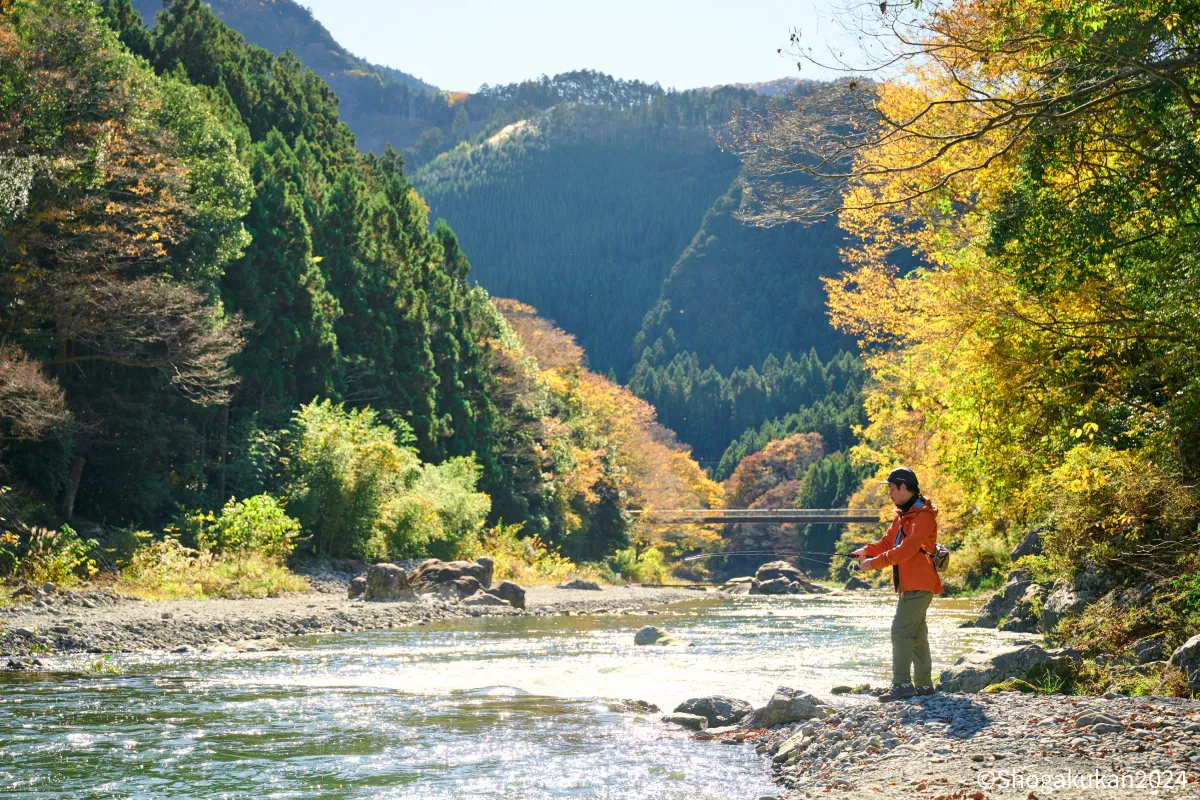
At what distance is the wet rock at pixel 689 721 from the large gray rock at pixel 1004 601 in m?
11.0

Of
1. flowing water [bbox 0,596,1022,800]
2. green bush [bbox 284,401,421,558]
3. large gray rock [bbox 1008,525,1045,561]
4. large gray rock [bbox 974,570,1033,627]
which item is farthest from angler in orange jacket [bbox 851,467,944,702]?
green bush [bbox 284,401,421,558]

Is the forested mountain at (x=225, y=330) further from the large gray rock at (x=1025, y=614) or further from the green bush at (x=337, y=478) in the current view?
the large gray rock at (x=1025, y=614)

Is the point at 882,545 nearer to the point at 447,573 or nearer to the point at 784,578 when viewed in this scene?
the point at 447,573

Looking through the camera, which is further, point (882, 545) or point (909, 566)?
point (882, 545)

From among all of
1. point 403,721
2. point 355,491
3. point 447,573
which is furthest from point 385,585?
point 403,721

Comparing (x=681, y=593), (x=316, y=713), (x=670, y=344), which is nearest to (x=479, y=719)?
(x=316, y=713)

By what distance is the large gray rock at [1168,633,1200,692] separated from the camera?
9.15 meters

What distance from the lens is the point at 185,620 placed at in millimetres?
19234

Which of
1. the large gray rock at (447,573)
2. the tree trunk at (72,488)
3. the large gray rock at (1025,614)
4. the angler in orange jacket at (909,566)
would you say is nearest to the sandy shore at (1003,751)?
the angler in orange jacket at (909,566)

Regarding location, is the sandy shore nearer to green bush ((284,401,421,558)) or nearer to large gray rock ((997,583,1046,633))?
large gray rock ((997,583,1046,633))

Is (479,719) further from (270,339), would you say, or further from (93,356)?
(270,339)

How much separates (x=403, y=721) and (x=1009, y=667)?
5.83 meters

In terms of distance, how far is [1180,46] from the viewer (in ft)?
35.0

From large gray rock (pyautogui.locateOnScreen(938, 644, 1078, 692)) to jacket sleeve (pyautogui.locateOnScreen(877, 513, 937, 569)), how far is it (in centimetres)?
211
